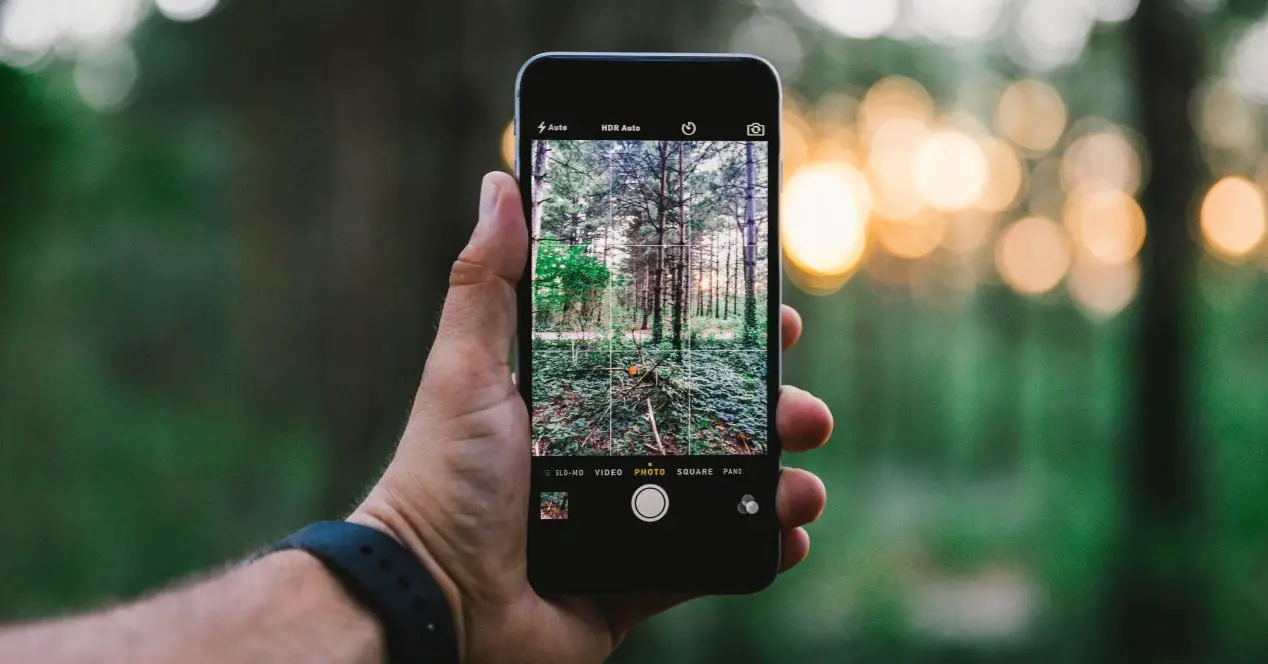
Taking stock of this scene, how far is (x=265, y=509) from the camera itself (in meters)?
1.74

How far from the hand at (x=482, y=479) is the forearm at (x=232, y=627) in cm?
10

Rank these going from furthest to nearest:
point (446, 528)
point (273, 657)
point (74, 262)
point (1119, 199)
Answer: point (1119, 199), point (74, 262), point (446, 528), point (273, 657)

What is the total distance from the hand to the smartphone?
0.11ft

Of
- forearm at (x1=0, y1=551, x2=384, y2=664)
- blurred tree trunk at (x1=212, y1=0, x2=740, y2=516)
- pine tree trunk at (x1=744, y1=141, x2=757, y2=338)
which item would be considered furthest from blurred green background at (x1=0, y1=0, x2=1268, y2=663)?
forearm at (x1=0, y1=551, x2=384, y2=664)

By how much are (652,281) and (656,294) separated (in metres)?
0.01

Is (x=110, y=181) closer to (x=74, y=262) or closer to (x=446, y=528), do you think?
(x=74, y=262)

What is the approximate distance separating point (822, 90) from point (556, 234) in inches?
43.1

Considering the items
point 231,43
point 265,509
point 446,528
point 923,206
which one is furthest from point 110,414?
point 923,206

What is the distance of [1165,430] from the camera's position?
74.7 inches

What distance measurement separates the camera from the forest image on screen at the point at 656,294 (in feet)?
2.92

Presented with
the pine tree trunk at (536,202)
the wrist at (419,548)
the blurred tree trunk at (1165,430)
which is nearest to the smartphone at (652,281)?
the pine tree trunk at (536,202)

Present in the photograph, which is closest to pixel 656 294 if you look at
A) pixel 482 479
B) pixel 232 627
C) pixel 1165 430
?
pixel 482 479

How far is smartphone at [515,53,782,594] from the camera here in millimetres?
883

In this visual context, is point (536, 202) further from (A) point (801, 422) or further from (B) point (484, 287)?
(A) point (801, 422)
